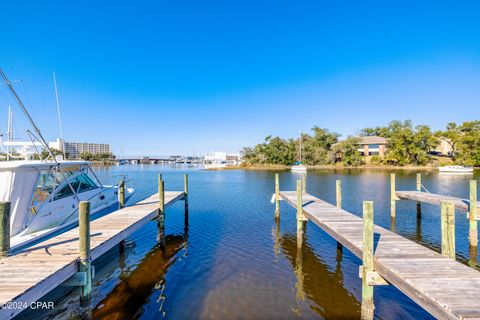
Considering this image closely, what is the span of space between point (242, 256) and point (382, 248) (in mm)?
5226

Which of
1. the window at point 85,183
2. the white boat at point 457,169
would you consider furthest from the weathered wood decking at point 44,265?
the white boat at point 457,169

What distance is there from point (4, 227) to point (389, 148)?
75.6 meters

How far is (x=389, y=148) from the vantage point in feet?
219

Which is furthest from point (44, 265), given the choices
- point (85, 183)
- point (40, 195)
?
point (85, 183)

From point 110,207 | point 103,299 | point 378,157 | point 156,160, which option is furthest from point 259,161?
point 156,160

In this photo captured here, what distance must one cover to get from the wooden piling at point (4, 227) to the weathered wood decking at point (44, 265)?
0.62 feet

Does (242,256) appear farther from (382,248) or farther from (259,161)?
(259,161)

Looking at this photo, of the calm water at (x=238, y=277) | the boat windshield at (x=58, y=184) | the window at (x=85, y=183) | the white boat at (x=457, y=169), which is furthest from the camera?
the white boat at (x=457, y=169)

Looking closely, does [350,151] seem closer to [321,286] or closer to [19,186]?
[321,286]

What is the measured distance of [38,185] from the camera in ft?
26.9

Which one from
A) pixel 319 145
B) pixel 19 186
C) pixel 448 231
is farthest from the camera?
pixel 319 145

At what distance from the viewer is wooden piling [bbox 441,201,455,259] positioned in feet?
20.9

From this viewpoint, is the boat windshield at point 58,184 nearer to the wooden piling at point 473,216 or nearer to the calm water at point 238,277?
the calm water at point 238,277

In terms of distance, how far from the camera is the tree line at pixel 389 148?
56.6m
